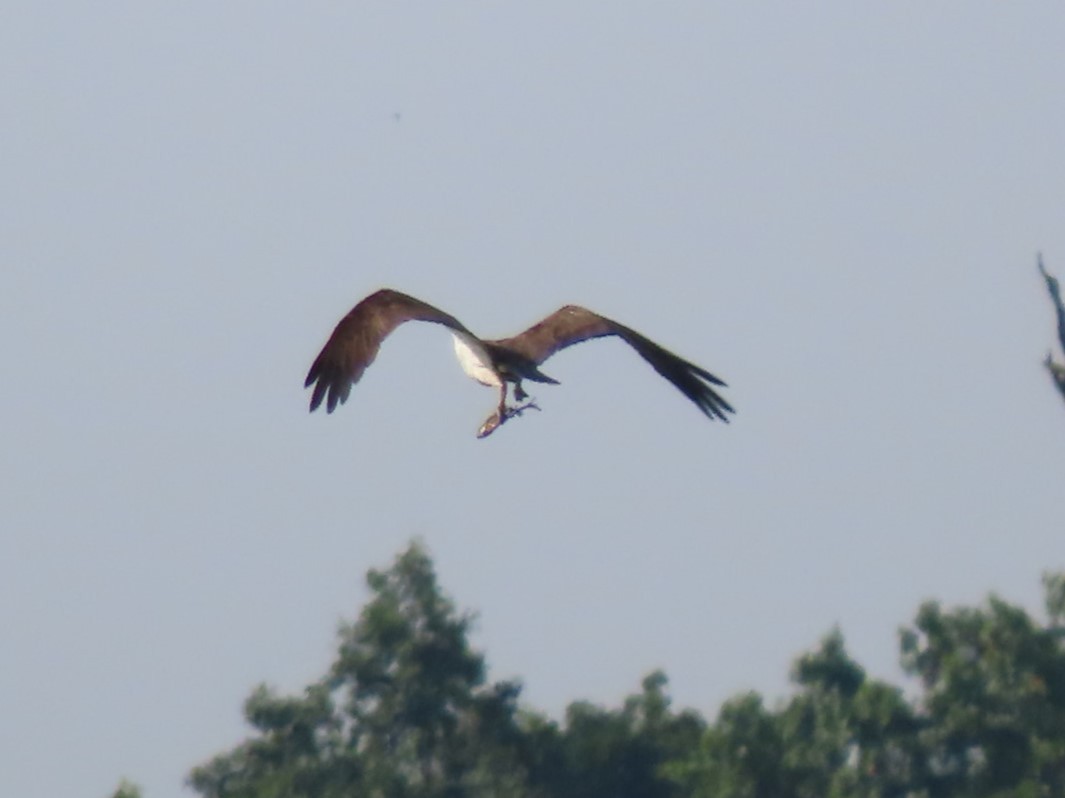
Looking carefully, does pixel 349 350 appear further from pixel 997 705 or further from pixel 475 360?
pixel 997 705

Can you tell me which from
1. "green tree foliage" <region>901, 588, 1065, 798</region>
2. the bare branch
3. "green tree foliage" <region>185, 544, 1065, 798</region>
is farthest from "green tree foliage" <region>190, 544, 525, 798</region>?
the bare branch

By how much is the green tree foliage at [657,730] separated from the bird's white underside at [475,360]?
44.0 meters

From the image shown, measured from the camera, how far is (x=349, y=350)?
79.0 feet

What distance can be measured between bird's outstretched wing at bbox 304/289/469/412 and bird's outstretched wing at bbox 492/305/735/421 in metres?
1.08

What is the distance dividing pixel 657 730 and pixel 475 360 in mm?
55921

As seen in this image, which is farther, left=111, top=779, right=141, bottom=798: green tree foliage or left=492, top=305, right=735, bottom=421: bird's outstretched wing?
left=111, top=779, right=141, bottom=798: green tree foliage

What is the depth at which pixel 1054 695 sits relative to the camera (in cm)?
6994

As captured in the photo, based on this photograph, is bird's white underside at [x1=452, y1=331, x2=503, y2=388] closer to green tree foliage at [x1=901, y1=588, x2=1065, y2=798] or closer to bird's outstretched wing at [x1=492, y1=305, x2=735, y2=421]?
bird's outstretched wing at [x1=492, y1=305, x2=735, y2=421]

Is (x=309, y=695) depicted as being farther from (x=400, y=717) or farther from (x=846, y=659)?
(x=846, y=659)

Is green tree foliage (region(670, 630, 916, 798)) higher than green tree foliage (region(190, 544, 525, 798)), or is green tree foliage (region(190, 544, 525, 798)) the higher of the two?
green tree foliage (region(190, 544, 525, 798))

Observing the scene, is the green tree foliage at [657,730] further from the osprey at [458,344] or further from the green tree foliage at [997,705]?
the osprey at [458,344]

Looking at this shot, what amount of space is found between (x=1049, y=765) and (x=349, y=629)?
16.4 metres

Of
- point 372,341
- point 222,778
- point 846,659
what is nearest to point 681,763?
Result: point 846,659

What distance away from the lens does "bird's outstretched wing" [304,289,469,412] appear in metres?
23.9
